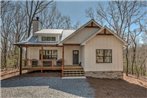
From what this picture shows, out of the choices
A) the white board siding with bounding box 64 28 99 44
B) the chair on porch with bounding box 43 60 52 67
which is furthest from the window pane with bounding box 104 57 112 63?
the chair on porch with bounding box 43 60 52 67

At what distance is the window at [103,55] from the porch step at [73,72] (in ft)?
5.66

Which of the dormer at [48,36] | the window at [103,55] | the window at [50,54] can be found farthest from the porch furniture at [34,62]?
the window at [103,55]

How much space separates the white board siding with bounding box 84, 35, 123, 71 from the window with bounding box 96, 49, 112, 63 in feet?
0.86

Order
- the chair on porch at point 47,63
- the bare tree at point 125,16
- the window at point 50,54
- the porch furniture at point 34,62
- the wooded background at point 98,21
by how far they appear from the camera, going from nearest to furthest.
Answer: the chair on porch at point 47,63
the porch furniture at point 34,62
the window at point 50,54
the bare tree at point 125,16
the wooded background at point 98,21

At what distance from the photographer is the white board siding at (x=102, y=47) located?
17.1m

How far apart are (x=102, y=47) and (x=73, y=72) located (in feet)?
11.0

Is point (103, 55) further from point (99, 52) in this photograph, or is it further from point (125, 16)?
point (125, 16)

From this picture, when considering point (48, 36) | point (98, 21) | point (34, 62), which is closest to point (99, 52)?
point (48, 36)

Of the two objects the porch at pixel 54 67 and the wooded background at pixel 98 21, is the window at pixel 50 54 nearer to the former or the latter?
the porch at pixel 54 67

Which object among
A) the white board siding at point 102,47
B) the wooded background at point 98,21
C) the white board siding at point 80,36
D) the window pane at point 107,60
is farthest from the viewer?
the wooded background at point 98,21

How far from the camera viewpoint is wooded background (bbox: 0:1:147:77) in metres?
26.2

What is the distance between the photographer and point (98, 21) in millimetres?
30531

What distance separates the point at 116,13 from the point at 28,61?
1466 centimetres

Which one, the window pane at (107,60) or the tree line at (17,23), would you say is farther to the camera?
the tree line at (17,23)
